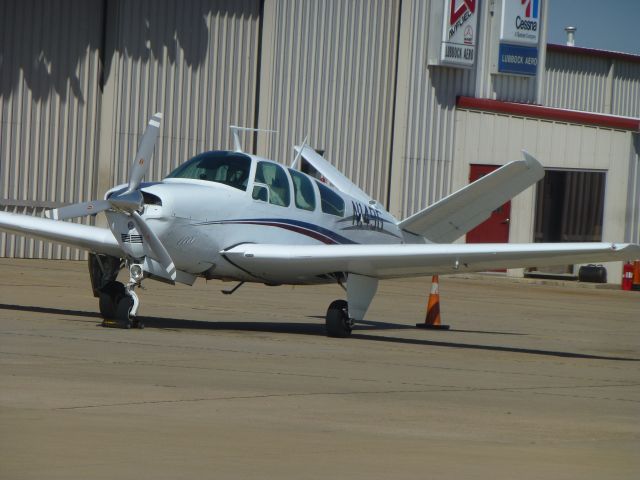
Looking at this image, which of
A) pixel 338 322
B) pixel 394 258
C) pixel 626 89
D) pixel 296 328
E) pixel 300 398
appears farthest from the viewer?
pixel 626 89

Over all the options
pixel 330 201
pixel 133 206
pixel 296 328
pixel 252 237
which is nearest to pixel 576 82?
pixel 330 201

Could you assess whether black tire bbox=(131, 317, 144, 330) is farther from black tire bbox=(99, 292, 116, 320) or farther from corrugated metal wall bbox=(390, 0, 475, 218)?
corrugated metal wall bbox=(390, 0, 475, 218)

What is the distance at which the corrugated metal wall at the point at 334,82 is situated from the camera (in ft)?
102

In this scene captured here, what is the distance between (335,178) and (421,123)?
1563cm

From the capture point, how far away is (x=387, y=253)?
14.7 m

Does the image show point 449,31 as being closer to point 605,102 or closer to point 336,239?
point 605,102

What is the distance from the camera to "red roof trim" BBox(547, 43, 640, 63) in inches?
1537

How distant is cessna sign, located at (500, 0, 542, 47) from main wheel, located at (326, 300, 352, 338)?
20.6 metres

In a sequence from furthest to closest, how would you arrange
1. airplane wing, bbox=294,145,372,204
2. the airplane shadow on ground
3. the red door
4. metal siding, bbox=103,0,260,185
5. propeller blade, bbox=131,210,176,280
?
the red door → metal siding, bbox=103,0,260,185 → airplane wing, bbox=294,145,372,204 → the airplane shadow on ground → propeller blade, bbox=131,210,176,280

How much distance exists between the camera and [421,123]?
3347cm

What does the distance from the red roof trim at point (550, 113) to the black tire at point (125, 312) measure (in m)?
20.1

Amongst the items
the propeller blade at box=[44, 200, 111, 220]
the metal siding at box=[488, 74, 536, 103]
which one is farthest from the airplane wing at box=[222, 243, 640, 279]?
the metal siding at box=[488, 74, 536, 103]

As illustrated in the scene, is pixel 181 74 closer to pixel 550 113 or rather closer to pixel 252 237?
pixel 550 113

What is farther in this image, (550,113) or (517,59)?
(517,59)
